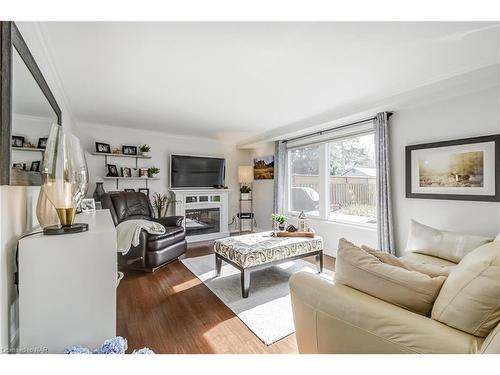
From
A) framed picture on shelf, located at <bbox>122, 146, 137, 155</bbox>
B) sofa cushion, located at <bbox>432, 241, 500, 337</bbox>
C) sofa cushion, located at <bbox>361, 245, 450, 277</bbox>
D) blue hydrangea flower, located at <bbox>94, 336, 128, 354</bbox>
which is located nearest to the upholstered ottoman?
sofa cushion, located at <bbox>361, 245, 450, 277</bbox>

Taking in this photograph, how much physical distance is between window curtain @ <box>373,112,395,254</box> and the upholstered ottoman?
0.89 metres

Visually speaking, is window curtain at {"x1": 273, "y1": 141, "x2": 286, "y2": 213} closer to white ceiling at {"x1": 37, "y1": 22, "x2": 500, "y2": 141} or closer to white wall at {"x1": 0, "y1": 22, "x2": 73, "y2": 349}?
white ceiling at {"x1": 37, "y1": 22, "x2": 500, "y2": 141}

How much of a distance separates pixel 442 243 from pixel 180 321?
251 cm

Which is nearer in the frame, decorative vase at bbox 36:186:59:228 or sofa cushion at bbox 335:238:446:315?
sofa cushion at bbox 335:238:446:315

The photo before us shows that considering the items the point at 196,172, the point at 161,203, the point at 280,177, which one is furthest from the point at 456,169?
the point at 161,203

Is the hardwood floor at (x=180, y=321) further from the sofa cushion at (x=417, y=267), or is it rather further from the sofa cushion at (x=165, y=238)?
the sofa cushion at (x=417, y=267)

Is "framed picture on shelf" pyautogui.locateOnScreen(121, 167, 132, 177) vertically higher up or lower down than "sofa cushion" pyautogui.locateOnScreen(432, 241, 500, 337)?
higher up

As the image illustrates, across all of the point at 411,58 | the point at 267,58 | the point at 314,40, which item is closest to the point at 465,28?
the point at 411,58

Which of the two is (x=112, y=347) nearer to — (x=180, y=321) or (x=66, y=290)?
(x=66, y=290)

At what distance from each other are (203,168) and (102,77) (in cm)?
297

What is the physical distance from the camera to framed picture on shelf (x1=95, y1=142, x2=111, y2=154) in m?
4.10

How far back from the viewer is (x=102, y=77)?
2.35 meters

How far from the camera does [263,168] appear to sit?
549 centimetres

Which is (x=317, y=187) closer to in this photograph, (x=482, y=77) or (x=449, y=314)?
(x=482, y=77)
